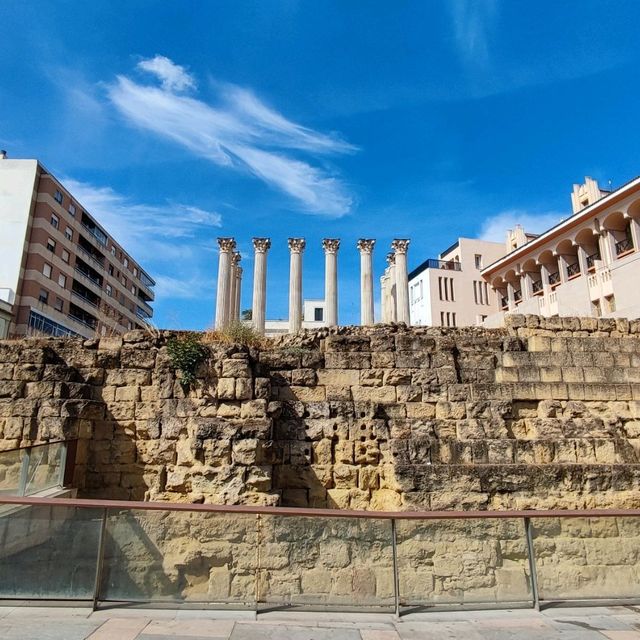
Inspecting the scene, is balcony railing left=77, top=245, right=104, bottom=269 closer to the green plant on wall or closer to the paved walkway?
the green plant on wall

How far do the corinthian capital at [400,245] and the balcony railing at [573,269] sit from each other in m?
11.4

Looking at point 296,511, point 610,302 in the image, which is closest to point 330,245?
point 610,302

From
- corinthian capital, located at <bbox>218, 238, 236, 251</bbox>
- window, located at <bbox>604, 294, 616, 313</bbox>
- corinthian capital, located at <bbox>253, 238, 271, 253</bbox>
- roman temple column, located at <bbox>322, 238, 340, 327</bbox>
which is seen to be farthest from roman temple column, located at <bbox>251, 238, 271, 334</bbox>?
window, located at <bbox>604, 294, 616, 313</bbox>

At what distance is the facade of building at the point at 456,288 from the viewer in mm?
45438

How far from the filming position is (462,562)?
4.24 meters

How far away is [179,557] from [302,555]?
109cm

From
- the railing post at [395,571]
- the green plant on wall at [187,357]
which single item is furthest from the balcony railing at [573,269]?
the railing post at [395,571]

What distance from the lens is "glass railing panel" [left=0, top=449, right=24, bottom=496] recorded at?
17.6 ft

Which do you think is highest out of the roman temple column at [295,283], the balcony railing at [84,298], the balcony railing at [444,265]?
the balcony railing at [444,265]

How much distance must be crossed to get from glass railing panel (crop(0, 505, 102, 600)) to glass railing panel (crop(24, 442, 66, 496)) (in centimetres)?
195

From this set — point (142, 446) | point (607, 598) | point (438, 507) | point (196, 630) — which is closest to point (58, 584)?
point (196, 630)

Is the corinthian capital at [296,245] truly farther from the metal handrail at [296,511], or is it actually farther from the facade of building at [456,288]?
the metal handrail at [296,511]

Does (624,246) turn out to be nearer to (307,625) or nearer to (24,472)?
(307,625)

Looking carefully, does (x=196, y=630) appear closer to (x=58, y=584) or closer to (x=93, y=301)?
(x=58, y=584)
